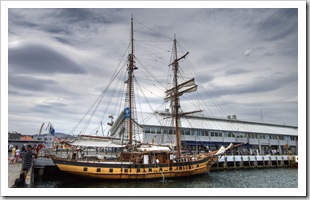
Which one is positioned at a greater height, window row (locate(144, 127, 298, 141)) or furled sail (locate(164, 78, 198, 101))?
furled sail (locate(164, 78, 198, 101))

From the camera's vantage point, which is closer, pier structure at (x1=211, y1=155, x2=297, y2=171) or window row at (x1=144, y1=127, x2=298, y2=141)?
pier structure at (x1=211, y1=155, x2=297, y2=171)

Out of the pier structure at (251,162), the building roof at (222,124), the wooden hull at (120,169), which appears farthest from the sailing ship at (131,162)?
the building roof at (222,124)

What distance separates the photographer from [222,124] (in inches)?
1689

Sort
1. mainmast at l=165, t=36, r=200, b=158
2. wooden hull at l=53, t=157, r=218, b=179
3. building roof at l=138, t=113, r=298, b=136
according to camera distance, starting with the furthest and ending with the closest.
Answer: building roof at l=138, t=113, r=298, b=136, mainmast at l=165, t=36, r=200, b=158, wooden hull at l=53, t=157, r=218, b=179

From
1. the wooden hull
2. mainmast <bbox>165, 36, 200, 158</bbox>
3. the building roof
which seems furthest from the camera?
the building roof

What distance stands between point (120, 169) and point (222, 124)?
28.0 meters

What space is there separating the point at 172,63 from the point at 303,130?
2206 cm

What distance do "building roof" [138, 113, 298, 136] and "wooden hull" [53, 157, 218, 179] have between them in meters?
12.3

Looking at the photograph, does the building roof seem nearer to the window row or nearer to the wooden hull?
the window row

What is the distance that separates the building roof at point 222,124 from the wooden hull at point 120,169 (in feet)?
40.2

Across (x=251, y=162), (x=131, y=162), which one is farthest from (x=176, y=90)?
(x=251, y=162)

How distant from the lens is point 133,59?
25562mm

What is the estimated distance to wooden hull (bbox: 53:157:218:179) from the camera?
1958cm

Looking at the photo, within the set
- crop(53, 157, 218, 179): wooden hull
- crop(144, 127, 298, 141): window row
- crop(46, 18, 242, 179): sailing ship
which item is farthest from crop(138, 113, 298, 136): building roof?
crop(53, 157, 218, 179): wooden hull
